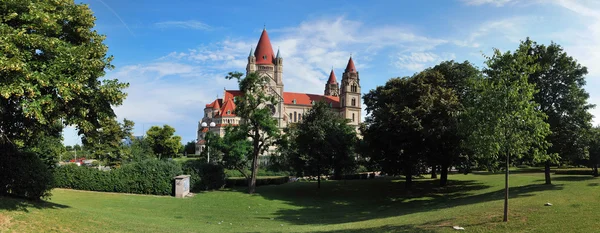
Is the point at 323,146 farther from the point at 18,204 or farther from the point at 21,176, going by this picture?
the point at 18,204

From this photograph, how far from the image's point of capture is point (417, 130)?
1043 inches

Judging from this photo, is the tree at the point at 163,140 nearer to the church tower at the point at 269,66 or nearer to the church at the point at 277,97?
the church at the point at 277,97

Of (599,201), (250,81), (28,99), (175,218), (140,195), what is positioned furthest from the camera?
(250,81)

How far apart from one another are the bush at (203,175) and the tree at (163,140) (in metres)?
52.2

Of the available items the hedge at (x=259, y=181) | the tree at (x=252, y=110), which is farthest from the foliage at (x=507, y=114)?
the hedge at (x=259, y=181)

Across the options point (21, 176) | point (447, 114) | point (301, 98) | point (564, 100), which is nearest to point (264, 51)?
point (301, 98)

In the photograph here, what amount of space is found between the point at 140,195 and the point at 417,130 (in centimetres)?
2066

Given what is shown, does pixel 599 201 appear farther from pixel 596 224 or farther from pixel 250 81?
pixel 250 81

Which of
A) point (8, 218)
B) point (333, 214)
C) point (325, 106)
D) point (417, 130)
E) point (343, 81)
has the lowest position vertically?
point (333, 214)

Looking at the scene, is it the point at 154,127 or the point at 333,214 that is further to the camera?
the point at 154,127

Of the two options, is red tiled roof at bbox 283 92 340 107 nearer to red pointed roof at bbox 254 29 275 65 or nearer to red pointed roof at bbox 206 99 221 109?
red pointed roof at bbox 254 29 275 65

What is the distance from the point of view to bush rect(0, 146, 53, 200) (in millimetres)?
13906

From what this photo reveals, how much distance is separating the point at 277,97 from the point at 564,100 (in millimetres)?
71843

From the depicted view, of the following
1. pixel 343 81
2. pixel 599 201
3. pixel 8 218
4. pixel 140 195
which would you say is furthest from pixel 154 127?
pixel 599 201
